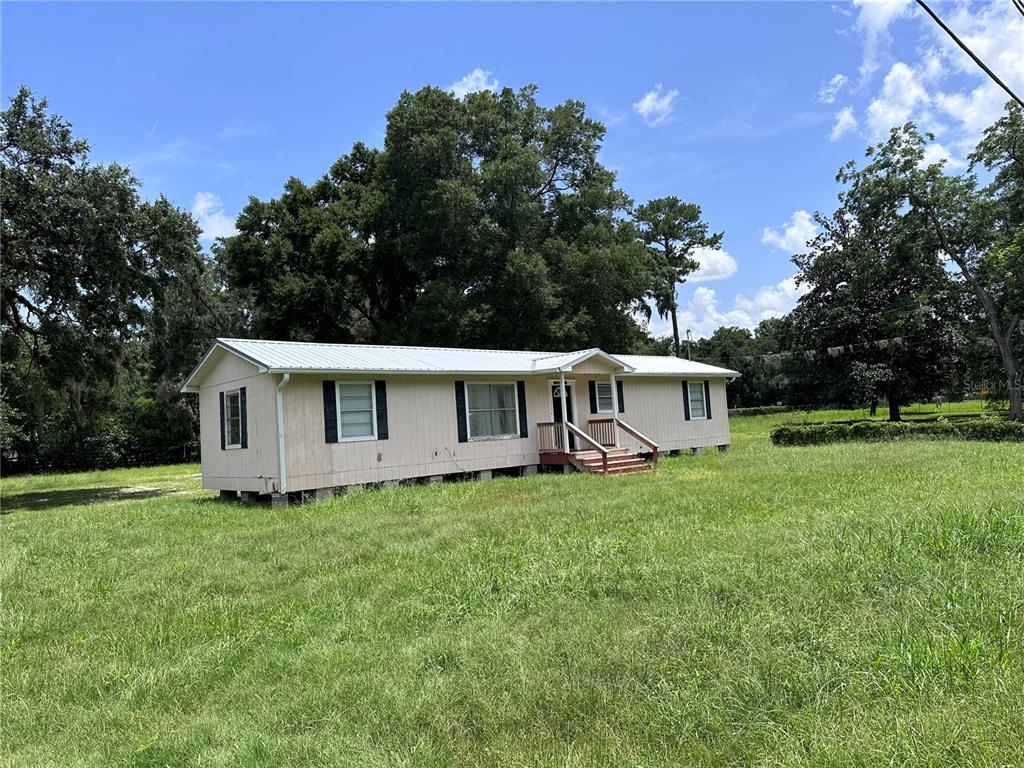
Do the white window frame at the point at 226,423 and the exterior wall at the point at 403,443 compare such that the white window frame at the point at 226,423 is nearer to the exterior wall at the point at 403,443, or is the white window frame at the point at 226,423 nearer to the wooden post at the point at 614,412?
the exterior wall at the point at 403,443

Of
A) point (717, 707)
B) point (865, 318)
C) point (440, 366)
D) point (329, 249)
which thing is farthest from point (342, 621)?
point (865, 318)

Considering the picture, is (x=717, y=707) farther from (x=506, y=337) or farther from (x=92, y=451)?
(x=92, y=451)

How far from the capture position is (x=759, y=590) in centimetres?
453

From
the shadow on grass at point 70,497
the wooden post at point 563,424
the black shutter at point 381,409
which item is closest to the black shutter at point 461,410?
the black shutter at point 381,409

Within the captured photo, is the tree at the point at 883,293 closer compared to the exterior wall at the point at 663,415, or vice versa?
the exterior wall at the point at 663,415

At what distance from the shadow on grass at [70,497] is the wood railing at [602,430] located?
1081cm

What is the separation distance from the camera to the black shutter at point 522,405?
614 inches

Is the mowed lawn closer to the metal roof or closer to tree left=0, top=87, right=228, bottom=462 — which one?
the metal roof

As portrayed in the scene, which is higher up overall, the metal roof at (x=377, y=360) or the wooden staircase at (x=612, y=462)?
the metal roof at (x=377, y=360)

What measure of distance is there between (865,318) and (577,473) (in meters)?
23.5

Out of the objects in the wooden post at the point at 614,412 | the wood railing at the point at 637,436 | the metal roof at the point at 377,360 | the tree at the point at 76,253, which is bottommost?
the wood railing at the point at 637,436

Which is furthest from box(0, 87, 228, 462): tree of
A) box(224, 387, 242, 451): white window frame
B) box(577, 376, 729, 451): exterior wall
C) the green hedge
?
the green hedge

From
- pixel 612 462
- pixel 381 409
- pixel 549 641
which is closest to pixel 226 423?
pixel 381 409

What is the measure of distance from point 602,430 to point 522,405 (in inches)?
92.7
